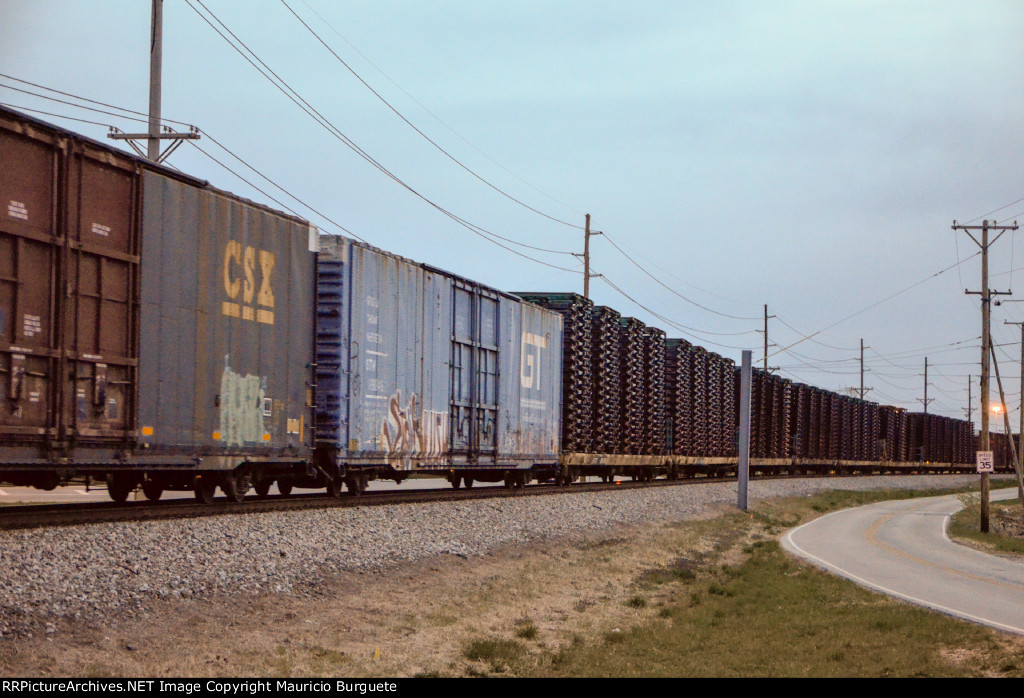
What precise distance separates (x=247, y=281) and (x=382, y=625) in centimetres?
633

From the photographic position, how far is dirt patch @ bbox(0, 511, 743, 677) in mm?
10156

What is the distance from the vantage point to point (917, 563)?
90.8 feet

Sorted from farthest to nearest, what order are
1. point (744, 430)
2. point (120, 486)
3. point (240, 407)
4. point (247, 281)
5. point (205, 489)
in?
point (744, 430) < point (205, 489) < point (247, 281) < point (240, 407) < point (120, 486)

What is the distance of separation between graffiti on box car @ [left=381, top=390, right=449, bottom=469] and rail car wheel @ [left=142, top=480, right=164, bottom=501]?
461cm

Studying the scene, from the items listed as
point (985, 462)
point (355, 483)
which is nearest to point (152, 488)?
point (355, 483)

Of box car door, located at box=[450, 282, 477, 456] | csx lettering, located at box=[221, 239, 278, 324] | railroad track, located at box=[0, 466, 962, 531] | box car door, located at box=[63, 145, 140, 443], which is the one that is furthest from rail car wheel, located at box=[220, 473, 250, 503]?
box car door, located at box=[450, 282, 477, 456]

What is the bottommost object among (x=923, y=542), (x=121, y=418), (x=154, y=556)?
(x=923, y=542)

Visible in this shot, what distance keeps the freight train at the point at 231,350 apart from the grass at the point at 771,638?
573cm

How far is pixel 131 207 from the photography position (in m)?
14.2

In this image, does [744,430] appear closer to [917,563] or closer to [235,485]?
[917,563]

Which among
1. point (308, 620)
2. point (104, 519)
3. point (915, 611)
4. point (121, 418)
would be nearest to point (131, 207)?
point (121, 418)

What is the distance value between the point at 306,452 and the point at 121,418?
5.21 meters

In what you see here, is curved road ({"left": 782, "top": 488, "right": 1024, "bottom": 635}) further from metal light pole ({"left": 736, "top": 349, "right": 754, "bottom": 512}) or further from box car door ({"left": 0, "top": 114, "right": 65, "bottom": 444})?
box car door ({"left": 0, "top": 114, "right": 65, "bottom": 444})
